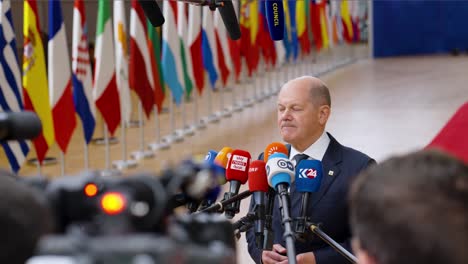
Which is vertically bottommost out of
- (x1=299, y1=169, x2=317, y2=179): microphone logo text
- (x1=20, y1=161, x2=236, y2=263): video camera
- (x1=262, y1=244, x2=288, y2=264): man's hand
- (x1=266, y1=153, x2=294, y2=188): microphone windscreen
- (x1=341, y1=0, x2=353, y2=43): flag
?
(x1=341, y1=0, x2=353, y2=43): flag

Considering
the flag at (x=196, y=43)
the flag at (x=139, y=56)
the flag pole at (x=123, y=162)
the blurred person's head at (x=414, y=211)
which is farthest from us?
the flag at (x=196, y=43)

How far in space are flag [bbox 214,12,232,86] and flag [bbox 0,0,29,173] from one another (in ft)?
15.6

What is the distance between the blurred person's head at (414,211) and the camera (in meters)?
1.07

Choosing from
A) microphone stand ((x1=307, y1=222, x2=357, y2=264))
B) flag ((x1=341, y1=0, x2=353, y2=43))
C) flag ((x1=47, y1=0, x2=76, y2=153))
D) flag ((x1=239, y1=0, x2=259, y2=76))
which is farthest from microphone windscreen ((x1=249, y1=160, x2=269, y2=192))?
flag ((x1=341, y1=0, x2=353, y2=43))

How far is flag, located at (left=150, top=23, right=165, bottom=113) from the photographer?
32.1 feet

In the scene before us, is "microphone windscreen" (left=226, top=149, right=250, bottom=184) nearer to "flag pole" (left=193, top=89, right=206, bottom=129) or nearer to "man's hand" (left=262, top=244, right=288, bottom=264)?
"man's hand" (left=262, top=244, right=288, bottom=264)

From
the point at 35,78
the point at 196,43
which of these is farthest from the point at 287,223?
the point at 196,43

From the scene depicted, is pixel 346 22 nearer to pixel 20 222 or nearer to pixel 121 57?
pixel 121 57

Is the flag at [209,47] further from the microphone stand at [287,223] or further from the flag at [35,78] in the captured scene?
the microphone stand at [287,223]

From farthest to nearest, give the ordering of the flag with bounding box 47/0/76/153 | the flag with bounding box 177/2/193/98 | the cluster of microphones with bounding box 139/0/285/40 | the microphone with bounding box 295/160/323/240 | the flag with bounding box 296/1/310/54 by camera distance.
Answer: the flag with bounding box 296/1/310/54 < the flag with bounding box 177/2/193/98 < the flag with bounding box 47/0/76/153 < the microphone with bounding box 295/160/323/240 < the cluster of microphones with bounding box 139/0/285/40

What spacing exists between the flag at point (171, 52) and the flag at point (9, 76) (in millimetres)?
2969

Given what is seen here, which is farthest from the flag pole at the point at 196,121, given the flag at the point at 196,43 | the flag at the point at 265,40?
the flag at the point at 265,40

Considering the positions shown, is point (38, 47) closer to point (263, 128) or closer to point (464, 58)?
point (263, 128)

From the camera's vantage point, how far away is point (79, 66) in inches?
315
